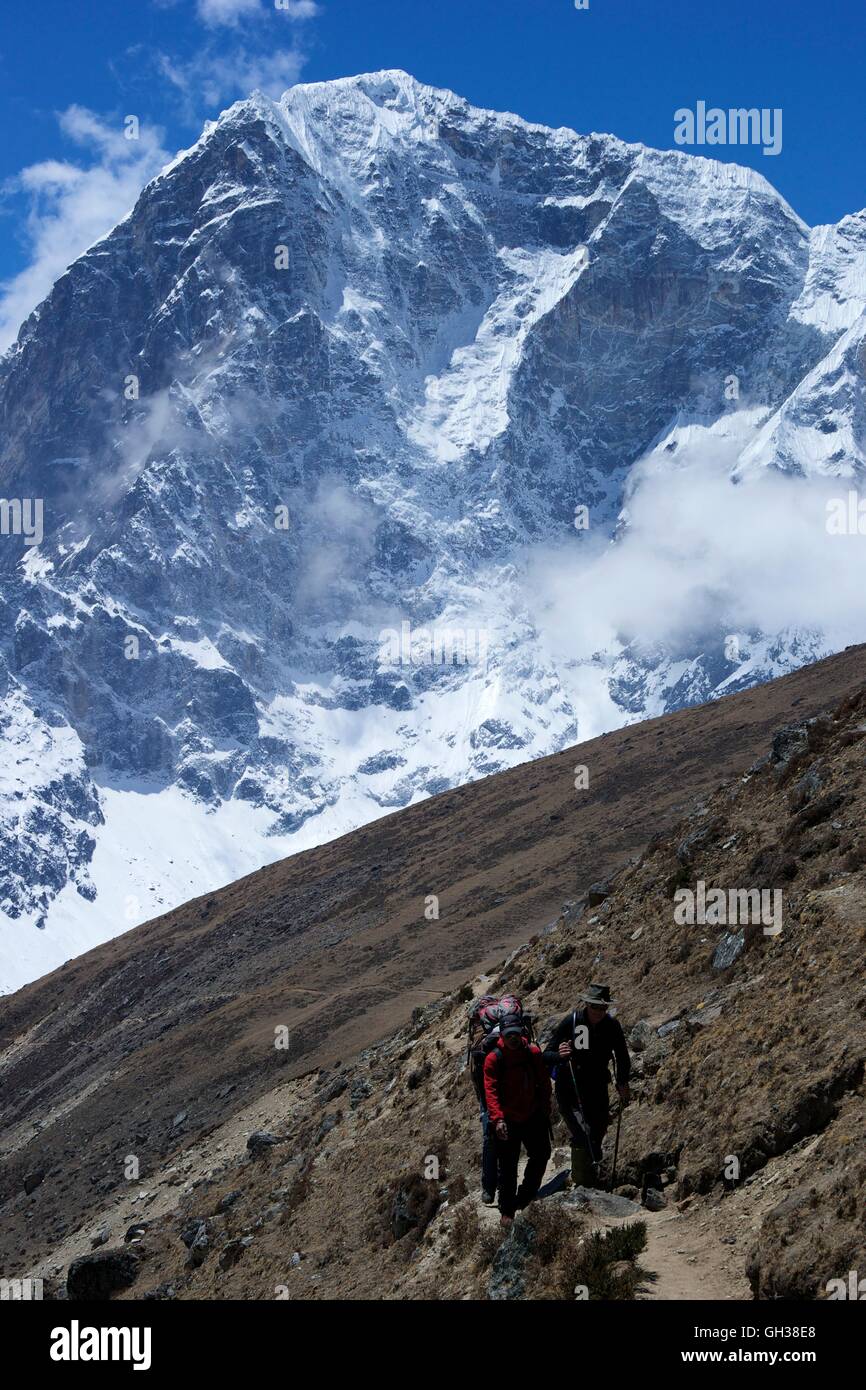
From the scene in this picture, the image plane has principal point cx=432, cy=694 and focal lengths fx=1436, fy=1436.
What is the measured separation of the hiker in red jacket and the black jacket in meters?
0.60

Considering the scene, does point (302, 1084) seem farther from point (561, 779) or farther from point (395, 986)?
point (561, 779)

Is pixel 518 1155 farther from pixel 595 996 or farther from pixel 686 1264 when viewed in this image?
pixel 686 1264

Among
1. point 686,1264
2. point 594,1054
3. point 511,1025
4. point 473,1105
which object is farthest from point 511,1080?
point 473,1105

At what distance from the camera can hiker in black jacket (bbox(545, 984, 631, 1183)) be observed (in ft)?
47.9

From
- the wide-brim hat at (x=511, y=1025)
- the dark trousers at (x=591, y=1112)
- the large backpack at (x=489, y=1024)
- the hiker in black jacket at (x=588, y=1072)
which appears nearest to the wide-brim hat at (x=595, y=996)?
the hiker in black jacket at (x=588, y=1072)

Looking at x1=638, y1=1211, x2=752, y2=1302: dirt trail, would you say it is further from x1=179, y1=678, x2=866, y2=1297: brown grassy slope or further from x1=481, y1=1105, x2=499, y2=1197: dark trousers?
x1=481, y1=1105, x2=499, y2=1197: dark trousers

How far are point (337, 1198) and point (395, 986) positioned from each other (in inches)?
1315

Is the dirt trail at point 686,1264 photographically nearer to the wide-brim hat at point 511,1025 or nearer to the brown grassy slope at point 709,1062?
the brown grassy slope at point 709,1062

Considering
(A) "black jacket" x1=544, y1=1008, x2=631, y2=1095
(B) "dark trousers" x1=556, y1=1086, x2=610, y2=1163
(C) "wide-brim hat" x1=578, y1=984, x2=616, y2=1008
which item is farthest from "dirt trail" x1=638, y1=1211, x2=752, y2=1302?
(C) "wide-brim hat" x1=578, y1=984, x2=616, y2=1008

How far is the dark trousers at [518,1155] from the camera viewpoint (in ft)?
46.3

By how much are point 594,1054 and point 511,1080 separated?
118 cm

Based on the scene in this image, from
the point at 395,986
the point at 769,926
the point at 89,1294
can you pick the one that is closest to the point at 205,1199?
the point at 89,1294

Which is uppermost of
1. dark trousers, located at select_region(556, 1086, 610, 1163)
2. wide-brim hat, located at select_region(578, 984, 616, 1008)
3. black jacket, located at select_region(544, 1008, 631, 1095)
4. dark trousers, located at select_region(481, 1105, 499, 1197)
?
wide-brim hat, located at select_region(578, 984, 616, 1008)

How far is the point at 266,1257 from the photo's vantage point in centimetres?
2020
